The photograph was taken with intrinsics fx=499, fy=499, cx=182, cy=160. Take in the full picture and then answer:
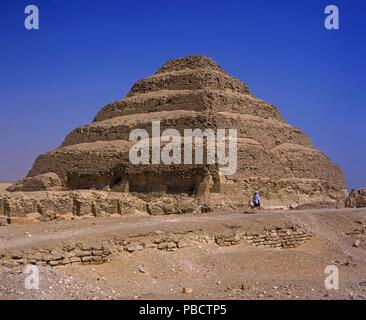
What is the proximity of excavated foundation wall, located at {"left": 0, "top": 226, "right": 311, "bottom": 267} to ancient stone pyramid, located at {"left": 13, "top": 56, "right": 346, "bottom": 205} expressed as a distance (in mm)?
7455

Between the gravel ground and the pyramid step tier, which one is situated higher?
the pyramid step tier

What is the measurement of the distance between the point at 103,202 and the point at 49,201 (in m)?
2.24

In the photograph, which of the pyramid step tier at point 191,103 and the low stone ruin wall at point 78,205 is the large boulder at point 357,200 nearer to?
the pyramid step tier at point 191,103

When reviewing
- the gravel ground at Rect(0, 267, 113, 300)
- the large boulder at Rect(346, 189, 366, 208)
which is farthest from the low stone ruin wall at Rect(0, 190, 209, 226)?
the gravel ground at Rect(0, 267, 113, 300)

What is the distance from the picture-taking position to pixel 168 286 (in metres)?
10.5

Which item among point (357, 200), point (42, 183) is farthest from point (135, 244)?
point (357, 200)

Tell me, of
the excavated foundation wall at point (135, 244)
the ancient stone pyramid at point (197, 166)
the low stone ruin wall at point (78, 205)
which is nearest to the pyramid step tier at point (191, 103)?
the ancient stone pyramid at point (197, 166)

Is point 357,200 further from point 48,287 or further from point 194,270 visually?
point 48,287

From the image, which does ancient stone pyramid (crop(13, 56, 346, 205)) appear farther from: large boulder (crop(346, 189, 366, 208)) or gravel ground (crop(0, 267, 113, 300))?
gravel ground (crop(0, 267, 113, 300))

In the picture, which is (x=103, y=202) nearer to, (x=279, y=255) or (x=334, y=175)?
(x=279, y=255)

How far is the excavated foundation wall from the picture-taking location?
9.91 m

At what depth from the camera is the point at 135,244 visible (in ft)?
38.4

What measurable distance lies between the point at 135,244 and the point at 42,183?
16561mm
